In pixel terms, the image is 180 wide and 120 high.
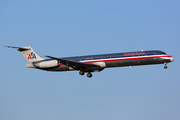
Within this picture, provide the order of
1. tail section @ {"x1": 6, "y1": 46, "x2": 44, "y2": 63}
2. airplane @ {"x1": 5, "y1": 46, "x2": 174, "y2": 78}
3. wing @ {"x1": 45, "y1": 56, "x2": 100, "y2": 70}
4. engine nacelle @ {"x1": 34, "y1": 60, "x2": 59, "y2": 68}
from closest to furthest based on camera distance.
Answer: airplane @ {"x1": 5, "y1": 46, "x2": 174, "y2": 78}
wing @ {"x1": 45, "y1": 56, "x2": 100, "y2": 70}
engine nacelle @ {"x1": 34, "y1": 60, "x2": 59, "y2": 68}
tail section @ {"x1": 6, "y1": 46, "x2": 44, "y2": 63}

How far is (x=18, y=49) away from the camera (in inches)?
2226

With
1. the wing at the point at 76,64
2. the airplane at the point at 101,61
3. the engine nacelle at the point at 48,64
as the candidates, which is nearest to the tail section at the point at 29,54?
the airplane at the point at 101,61

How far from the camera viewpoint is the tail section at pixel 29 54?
183ft

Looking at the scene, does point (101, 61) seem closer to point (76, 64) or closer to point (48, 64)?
point (76, 64)

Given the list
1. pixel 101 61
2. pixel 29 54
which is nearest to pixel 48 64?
pixel 29 54

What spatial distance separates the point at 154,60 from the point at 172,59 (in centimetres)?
324

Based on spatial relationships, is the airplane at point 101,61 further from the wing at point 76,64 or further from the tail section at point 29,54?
the tail section at point 29,54

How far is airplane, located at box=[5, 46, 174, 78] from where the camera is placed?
158 feet

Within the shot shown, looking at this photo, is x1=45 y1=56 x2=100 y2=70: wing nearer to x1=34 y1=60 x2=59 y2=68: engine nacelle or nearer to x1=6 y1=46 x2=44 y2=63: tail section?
x1=34 y1=60 x2=59 y2=68: engine nacelle

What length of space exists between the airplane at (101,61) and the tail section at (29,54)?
1585 millimetres

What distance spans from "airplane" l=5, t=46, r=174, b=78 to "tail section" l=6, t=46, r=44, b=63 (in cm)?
159

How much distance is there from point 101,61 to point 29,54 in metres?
15.8

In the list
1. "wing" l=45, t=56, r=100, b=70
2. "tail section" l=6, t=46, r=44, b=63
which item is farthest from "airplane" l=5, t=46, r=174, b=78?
"tail section" l=6, t=46, r=44, b=63

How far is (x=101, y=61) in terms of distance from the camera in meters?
49.7
